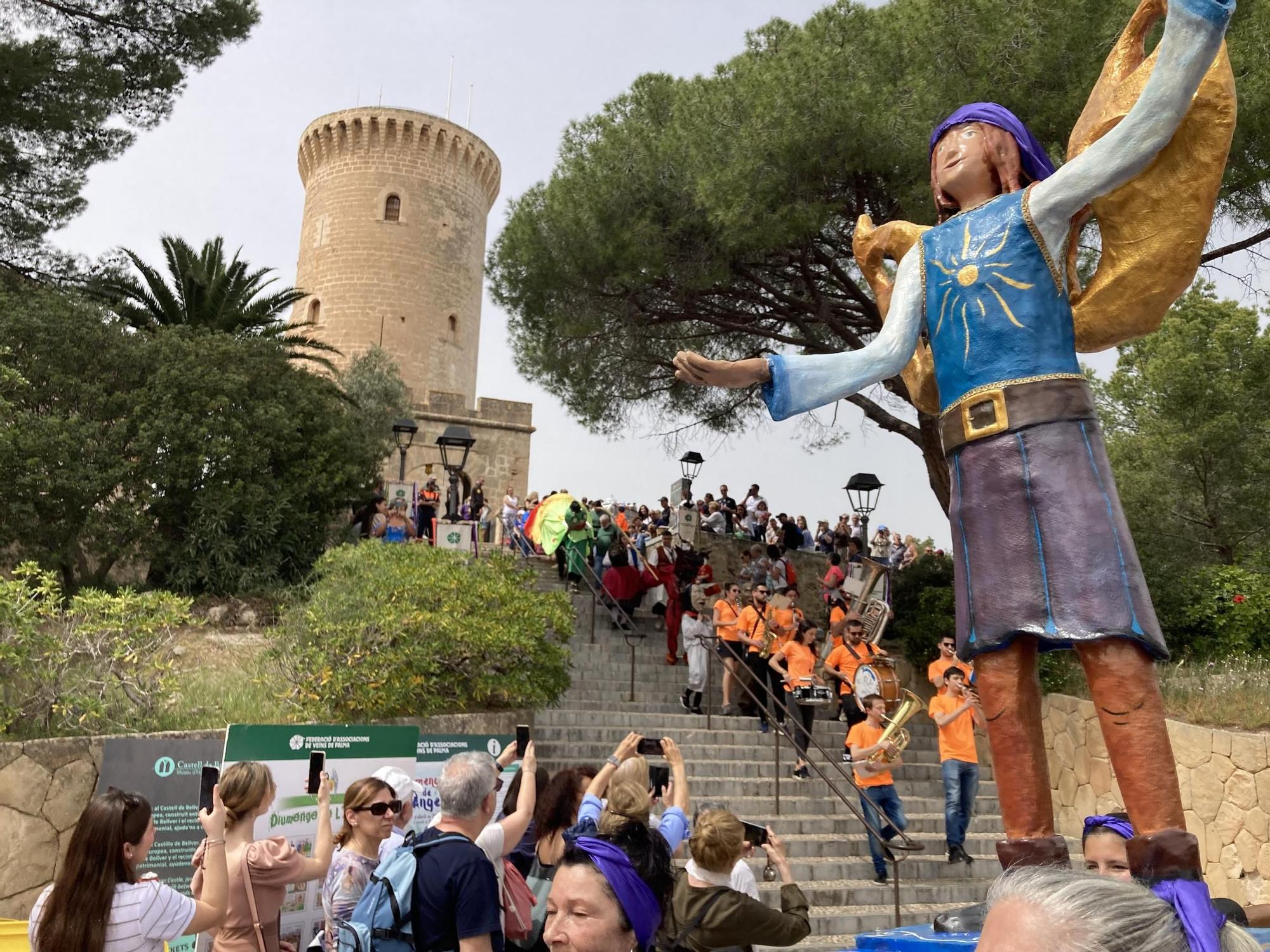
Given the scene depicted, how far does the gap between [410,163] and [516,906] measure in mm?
35189

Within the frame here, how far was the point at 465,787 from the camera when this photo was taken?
3135 millimetres

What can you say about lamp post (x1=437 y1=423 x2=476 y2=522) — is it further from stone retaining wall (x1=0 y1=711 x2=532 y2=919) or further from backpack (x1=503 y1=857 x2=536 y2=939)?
backpack (x1=503 y1=857 x2=536 y2=939)

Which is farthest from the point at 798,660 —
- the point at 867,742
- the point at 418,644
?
the point at 418,644

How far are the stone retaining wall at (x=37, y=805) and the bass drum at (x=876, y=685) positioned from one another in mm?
5542

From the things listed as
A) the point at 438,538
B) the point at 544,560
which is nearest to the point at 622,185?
the point at 438,538

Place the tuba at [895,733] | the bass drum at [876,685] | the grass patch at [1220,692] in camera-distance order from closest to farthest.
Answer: the tuba at [895,733] < the grass patch at [1220,692] < the bass drum at [876,685]

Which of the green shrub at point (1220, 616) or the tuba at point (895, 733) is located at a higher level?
the green shrub at point (1220, 616)

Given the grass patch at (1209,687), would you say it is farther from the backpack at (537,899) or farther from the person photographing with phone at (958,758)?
the backpack at (537,899)

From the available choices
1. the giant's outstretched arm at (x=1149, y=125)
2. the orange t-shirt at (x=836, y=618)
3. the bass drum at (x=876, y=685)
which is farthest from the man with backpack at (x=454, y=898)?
the orange t-shirt at (x=836, y=618)

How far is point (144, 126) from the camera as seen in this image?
1380cm

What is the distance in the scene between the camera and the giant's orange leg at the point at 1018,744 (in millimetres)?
2922

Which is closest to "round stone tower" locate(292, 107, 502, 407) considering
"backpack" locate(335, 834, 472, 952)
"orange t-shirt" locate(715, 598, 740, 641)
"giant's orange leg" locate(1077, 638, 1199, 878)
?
"orange t-shirt" locate(715, 598, 740, 641)

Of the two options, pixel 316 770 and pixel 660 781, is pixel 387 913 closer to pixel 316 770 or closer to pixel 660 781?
pixel 316 770

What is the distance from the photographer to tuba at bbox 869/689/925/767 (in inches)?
286
